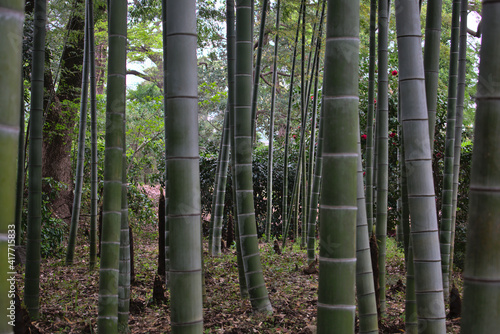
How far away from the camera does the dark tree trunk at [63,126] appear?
7.36 metres

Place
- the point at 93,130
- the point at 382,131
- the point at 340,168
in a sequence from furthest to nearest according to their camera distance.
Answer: the point at 93,130
the point at 382,131
the point at 340,168

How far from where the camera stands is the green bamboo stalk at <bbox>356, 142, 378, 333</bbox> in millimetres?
2213

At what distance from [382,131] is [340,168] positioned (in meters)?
1.79

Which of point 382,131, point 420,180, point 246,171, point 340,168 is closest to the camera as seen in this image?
point 340,168

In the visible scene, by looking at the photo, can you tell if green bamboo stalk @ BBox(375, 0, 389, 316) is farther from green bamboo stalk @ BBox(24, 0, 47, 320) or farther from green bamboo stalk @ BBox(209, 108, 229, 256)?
green bamboo stalk @ BBox(24, 0, 47, 320)

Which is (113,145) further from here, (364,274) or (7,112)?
(364,274)

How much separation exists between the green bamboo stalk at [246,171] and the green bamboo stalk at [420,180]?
120 centimetres

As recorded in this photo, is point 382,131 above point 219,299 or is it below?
above

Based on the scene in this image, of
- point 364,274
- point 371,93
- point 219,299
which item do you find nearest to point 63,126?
point 219,299

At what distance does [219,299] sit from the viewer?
3904 mm

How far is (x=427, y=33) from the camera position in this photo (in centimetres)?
223

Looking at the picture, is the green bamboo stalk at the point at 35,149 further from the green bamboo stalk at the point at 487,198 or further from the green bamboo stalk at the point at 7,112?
the green bamboo stalk at the point at 487,198

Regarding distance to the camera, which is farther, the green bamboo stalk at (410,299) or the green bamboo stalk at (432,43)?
the green bamboo stalk at (410,299)

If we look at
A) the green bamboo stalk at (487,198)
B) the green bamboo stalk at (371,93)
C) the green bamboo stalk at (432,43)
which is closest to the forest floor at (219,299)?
the green bamboo stalk at (371,93)
